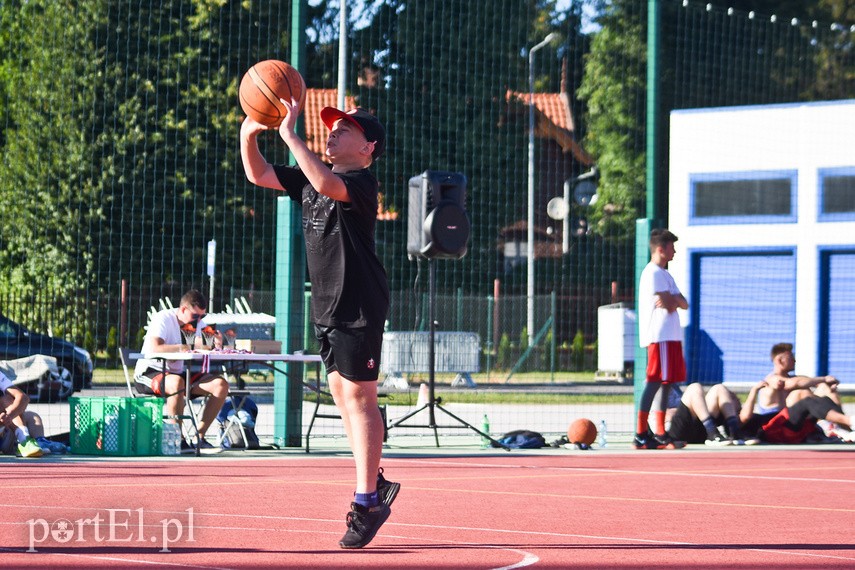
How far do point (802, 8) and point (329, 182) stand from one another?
141 feet

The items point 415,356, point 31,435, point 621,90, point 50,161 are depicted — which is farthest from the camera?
point 621,90

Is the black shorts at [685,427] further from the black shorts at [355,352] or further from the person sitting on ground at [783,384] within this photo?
the black shorts at [355,352]

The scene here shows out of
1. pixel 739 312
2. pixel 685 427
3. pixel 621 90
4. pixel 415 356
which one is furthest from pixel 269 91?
pixel 739 312

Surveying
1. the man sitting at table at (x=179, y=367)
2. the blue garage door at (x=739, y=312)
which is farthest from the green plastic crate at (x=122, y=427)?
the blue garage door at (x=739, y=312)

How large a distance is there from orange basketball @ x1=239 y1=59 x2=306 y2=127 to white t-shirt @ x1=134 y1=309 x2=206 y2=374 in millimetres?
5606

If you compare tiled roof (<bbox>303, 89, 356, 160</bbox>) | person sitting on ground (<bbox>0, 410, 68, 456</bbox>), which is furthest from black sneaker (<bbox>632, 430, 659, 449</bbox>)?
person sitting on ground (<bbox>0, 410, 68, 456</bbox>)

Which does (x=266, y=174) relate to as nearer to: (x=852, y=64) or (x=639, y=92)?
(x=639, y=92)

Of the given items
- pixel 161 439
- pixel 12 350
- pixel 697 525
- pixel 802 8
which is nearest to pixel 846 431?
pixel 161 439

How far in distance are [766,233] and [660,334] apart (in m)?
12.8

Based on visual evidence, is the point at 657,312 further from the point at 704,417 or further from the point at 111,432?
the point at 111,432

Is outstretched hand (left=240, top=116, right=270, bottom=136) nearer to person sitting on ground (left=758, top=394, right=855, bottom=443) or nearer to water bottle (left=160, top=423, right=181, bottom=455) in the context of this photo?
water bottle (left=160, top=423, right=181, bottom=455)

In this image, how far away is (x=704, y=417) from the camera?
15.0 metres

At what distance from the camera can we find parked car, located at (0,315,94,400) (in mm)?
15532

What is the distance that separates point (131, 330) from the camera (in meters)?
16.4
